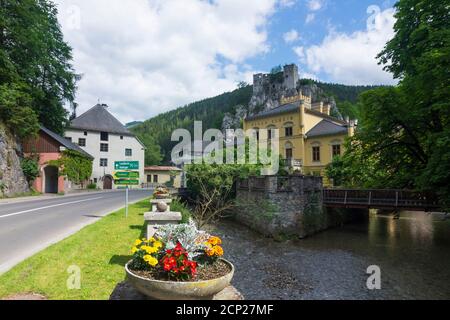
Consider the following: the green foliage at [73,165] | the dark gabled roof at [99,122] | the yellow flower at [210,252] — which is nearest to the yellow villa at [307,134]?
the green foliage at [73,165]

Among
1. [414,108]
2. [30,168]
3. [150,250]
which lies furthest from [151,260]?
[30,168]

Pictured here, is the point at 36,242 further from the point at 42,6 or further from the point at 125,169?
the point at 42,6

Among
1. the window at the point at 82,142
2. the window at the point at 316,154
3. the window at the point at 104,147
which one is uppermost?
the window at the point at 82,142

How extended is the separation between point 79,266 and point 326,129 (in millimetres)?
37450

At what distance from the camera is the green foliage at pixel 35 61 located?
24625 mm

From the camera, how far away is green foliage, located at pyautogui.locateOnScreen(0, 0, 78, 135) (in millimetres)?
24625

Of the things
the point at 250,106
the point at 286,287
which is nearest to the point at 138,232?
the point at 286,287

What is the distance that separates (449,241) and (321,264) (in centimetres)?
988

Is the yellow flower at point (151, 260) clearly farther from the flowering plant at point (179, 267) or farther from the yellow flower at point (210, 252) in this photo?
the yellow flower at point (210, 252)

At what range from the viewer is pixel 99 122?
5047 centimetres

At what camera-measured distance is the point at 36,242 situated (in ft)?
27.2

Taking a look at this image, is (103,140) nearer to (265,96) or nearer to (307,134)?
(307,134)

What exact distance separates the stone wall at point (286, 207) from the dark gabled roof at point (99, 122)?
122 feet

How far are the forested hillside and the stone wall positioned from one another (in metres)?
66.5
